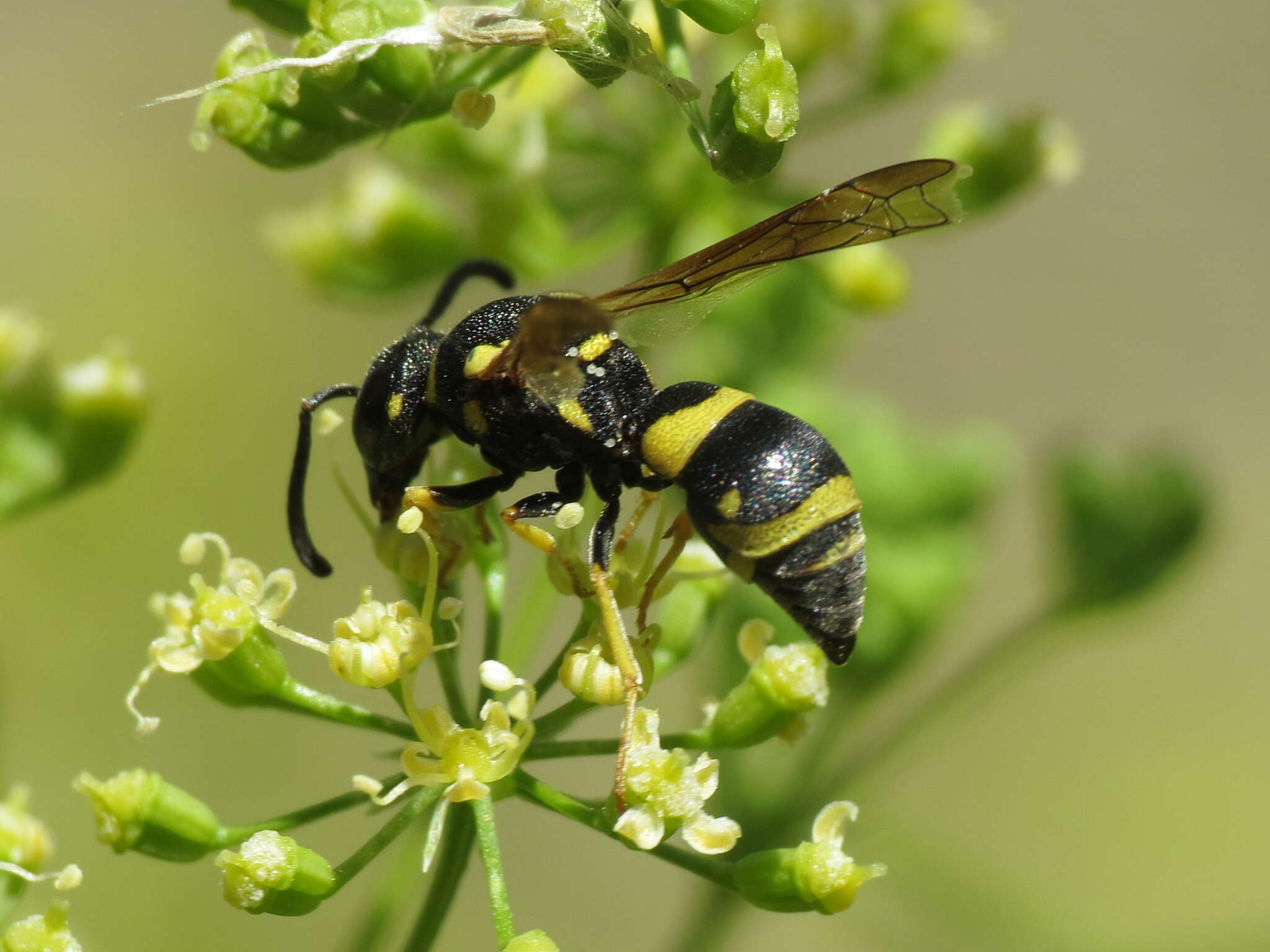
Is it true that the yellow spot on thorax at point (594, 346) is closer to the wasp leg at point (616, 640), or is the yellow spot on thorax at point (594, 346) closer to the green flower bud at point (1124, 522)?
the wasp leg at point (616, 640)

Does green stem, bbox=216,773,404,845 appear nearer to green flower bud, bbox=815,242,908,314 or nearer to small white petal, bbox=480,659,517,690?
small white petal, bbox=480,659,517,690

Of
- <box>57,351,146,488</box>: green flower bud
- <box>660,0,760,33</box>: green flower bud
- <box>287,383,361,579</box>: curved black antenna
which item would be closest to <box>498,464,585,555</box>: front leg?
<box>287,383,361,579</box>: curved black antenna

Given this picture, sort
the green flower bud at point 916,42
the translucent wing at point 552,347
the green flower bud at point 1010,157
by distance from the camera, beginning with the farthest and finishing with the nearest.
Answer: the green flower bud at point 916,42 → the green flower bud at point 1010,157 → the translucent wing at point 552,347

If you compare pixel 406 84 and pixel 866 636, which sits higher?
pixel 406 84

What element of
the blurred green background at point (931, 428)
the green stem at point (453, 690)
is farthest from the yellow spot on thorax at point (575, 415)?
the blurred green background at point (931, 428)

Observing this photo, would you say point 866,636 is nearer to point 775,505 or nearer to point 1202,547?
point 1202,547

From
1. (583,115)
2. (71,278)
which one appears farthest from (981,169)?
(71,278)
